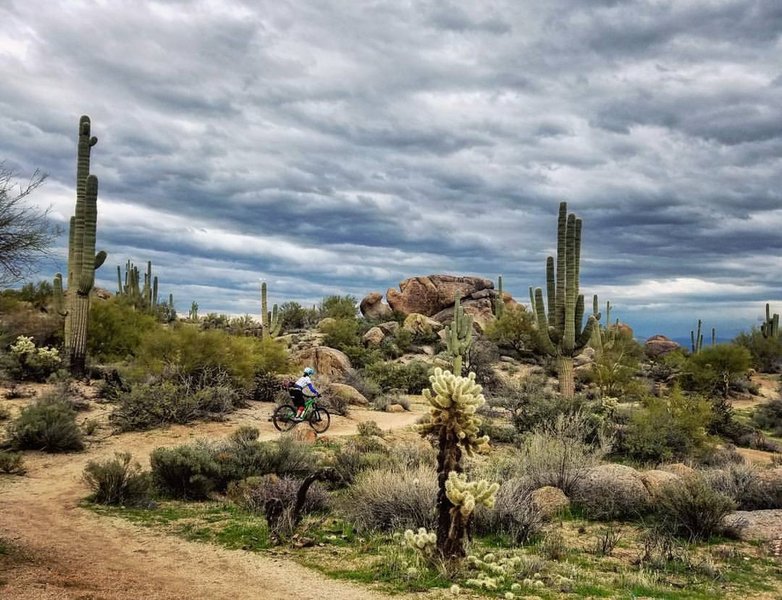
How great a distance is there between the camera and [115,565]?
7098mm

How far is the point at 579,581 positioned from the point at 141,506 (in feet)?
22.0

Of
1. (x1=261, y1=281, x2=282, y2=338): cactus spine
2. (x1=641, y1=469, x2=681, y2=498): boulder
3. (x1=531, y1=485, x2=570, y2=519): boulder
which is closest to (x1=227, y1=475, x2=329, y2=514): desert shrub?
(x1=531, y1=485, x2=570, y2=519): boulder

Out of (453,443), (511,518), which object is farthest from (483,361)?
(453,443)

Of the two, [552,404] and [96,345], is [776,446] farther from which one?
[96,345]

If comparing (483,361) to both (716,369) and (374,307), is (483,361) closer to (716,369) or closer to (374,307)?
(716,369)

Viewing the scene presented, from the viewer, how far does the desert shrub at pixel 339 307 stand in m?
51.0

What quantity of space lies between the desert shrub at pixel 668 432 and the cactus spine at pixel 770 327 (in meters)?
33.9

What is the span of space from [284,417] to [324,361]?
42.2 ft

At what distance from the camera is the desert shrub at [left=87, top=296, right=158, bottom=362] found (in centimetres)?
2667

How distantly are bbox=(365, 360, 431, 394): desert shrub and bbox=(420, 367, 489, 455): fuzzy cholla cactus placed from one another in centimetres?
2244

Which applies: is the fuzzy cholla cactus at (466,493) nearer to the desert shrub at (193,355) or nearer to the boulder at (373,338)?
the desert shrub at (193,355)

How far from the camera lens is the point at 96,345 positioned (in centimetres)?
2683

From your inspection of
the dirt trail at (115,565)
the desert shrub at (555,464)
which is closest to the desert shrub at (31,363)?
the dirt trail at (115,565)

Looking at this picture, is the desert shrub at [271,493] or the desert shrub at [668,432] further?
the desert shrub at [668,432]
